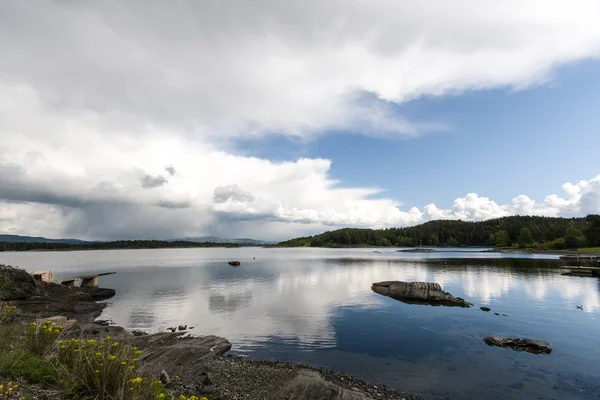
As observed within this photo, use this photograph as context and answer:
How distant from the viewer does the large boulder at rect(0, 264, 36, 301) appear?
140 ft

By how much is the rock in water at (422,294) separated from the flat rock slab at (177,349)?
1396 inches

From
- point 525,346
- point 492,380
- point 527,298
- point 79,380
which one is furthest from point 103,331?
point 527,298

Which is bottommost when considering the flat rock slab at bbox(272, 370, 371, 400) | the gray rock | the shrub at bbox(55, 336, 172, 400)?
the flat rock slab at bbox(272, 370, 371, 400)

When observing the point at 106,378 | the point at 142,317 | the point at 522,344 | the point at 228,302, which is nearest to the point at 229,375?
the point at 106,378

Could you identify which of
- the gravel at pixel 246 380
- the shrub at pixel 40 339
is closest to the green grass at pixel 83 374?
the shrub at pixel 40 339

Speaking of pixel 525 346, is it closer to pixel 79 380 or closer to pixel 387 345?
pixel 387 345

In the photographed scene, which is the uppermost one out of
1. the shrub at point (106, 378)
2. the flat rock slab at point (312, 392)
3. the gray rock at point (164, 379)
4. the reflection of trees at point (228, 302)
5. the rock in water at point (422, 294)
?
the shrub at point (106, 378)

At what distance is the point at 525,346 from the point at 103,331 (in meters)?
39.9

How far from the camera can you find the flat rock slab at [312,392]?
1688 centimetres

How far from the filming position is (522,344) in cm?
2819

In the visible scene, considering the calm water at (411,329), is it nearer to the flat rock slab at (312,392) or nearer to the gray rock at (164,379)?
the flat rock slab at (312,392)

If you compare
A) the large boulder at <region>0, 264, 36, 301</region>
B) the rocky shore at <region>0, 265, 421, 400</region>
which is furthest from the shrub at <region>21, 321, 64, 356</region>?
the large boulder at <region>0, 264, 36, 301</region>

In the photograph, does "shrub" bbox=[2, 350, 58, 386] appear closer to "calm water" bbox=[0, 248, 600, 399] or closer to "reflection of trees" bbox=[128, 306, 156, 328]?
"calm water" bbox=[0, 248, 600, 399]

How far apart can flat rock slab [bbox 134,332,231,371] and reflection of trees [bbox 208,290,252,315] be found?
12.8m
